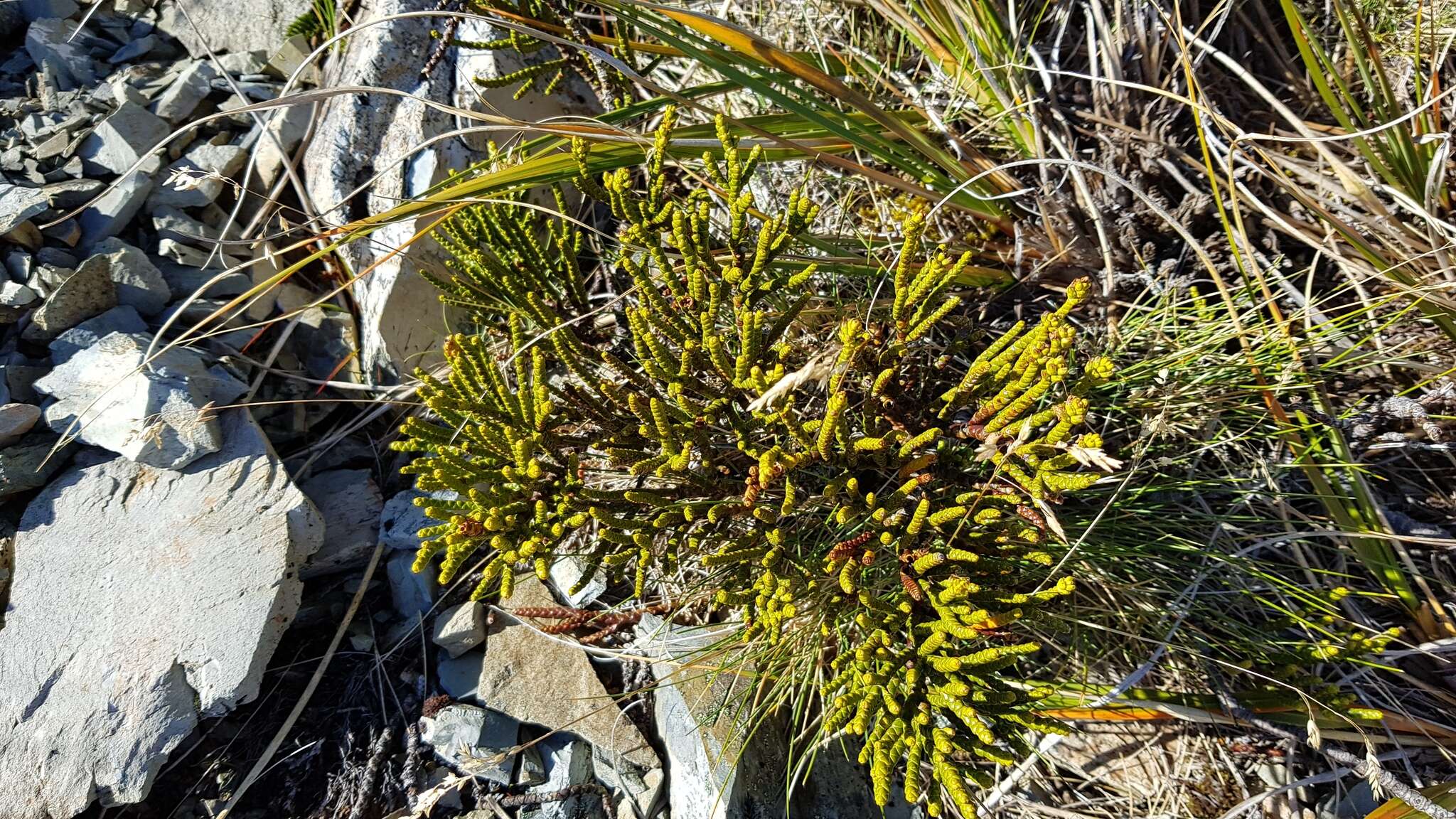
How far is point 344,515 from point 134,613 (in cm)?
67

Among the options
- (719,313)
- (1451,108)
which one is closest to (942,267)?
(719,313)

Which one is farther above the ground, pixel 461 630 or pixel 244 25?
pixel 244 25

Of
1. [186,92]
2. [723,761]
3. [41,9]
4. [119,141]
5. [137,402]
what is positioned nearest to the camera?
[723,761]

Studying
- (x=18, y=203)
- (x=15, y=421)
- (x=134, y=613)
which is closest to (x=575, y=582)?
(x=134, y=613)

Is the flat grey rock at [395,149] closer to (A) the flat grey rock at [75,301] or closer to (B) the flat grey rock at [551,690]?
(A) the flat grey rock at [75,301]

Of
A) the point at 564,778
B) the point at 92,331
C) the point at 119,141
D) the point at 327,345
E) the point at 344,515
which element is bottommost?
the point at 564,778

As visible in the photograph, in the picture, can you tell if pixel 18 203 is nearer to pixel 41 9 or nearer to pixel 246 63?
pixel 246 63

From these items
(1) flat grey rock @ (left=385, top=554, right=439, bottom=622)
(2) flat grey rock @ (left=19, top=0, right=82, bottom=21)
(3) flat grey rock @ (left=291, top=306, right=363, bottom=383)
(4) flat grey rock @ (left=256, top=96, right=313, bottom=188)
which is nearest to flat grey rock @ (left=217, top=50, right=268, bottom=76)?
(4) flat grey rock @ (left=256, top=96, right=313, bottom=188)

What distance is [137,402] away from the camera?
9.39 feet

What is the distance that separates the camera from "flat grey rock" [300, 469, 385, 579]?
117 inches

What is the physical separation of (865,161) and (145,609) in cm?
279

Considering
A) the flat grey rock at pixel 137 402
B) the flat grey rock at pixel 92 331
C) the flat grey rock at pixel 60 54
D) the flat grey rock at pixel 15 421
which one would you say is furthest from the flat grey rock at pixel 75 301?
the flat grey rock at pixel 60 54

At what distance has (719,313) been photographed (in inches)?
108

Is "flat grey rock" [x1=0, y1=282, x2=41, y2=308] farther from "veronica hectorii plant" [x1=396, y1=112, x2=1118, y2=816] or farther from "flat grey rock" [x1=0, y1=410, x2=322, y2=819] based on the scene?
"veronica hectorii plant" [x1=396, y1=112, x2=1118, y2=816]
